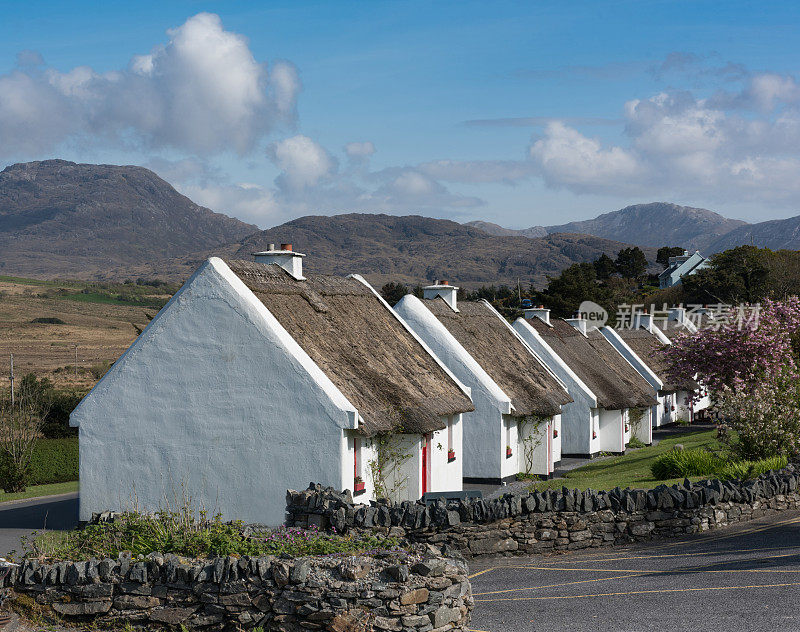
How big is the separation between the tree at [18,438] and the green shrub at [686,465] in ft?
86.9

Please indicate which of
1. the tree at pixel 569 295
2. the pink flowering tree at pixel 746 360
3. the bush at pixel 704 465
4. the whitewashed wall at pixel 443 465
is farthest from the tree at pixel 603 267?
the whitewashed wall at pixel 443 465

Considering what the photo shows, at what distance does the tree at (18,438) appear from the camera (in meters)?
37.6

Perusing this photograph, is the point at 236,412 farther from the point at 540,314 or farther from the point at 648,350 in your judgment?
the point at 648,350

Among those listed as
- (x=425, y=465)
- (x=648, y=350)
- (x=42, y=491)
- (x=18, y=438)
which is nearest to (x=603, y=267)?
(x=648, y=350)

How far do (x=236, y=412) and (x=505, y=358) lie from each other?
14907 millimetres

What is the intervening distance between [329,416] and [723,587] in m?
8.20

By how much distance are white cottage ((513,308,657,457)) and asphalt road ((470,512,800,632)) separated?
19.7 metres

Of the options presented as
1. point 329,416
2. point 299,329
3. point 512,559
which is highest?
point 299,329

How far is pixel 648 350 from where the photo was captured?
2196 inches

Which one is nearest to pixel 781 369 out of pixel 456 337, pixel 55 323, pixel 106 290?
pixel 456 337

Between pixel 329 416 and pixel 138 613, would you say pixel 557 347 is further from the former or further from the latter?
pixel 138 613

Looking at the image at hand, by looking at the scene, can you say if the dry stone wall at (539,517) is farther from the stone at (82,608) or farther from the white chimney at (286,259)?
the white chimney at (286,259)

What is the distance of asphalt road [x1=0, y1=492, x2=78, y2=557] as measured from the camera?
899 inches

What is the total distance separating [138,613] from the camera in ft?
35.5
